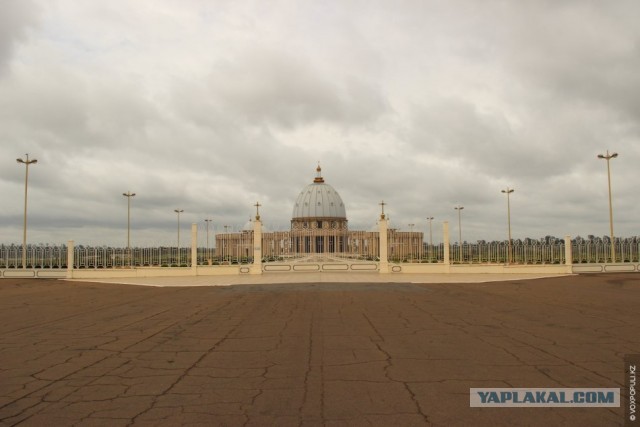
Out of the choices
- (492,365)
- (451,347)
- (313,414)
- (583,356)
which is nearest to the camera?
(313,414)

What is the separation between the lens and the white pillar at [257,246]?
108 feet

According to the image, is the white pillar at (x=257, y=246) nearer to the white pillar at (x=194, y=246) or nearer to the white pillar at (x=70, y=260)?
the white pillar at (x=194, y=246)

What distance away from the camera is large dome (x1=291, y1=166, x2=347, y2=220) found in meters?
113

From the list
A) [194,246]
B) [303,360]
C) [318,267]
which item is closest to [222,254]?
[194,246]

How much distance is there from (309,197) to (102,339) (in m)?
104

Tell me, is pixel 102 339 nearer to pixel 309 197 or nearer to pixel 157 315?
pixel 157 315

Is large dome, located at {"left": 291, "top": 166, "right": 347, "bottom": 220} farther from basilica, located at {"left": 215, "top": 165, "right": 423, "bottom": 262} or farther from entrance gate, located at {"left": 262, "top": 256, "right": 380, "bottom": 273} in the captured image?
entrance gate, located at {"left": 262, "top": 256, "right": 380, "bottom": 273}

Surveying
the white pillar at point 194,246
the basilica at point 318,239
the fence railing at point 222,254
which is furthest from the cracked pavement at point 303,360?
the basilica at point 318,239

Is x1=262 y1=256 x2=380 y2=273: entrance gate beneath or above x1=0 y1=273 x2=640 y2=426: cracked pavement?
above

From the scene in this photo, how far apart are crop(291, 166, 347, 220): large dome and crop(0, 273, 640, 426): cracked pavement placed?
94879mm

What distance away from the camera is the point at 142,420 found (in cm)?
545

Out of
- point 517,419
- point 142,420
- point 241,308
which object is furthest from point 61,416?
point 241,308

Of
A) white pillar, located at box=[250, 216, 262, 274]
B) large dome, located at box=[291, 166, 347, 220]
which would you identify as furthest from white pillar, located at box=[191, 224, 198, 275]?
large dome, located at box=[291, 166, 347, 220]

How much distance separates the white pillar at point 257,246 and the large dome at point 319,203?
3086 inches
